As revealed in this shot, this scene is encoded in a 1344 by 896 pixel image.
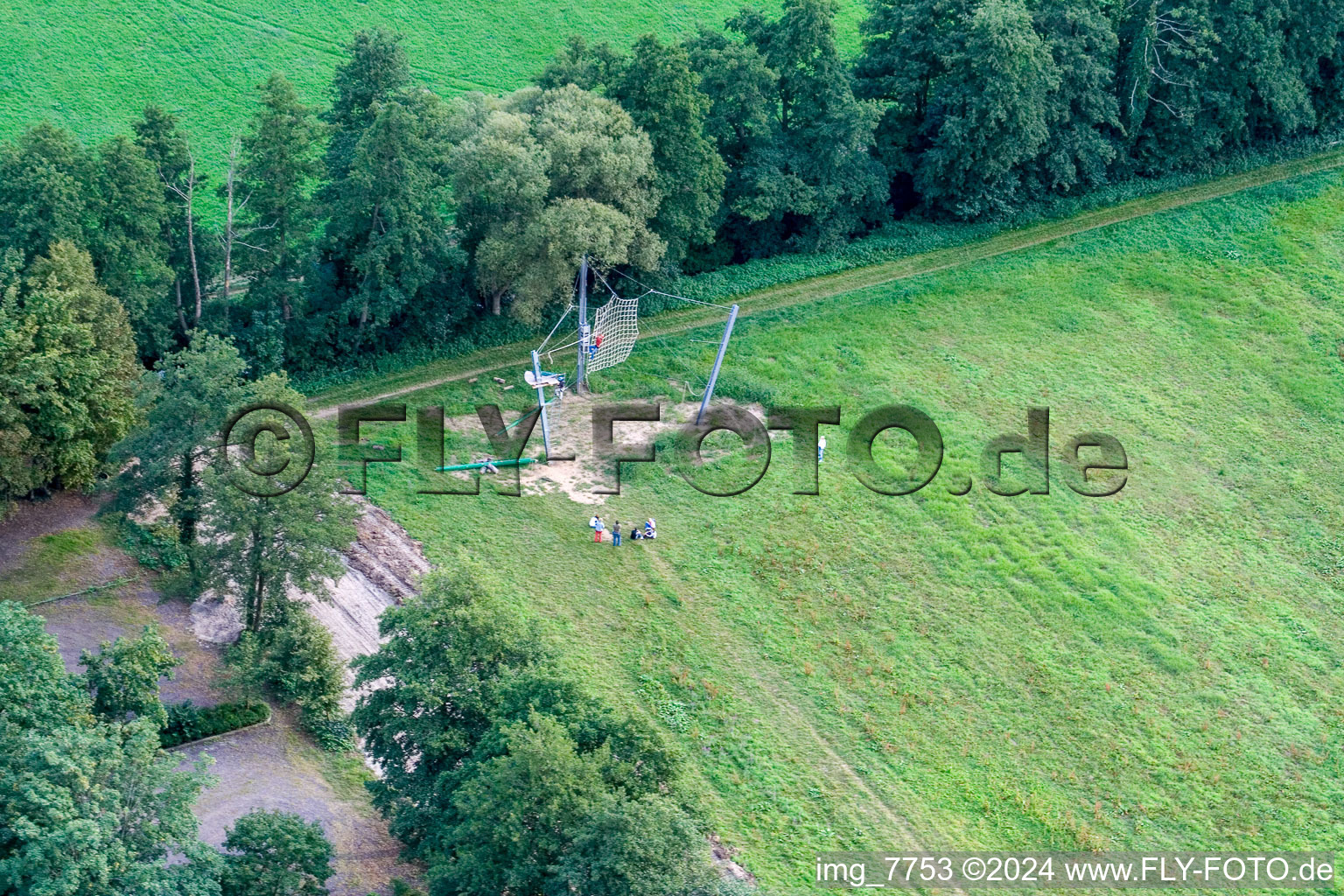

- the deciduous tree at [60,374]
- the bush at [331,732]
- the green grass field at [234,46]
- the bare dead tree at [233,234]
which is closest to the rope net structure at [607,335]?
the bare dead tree at [233,234]

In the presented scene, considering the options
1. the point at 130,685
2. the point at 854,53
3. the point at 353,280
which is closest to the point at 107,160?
the point at 353,280

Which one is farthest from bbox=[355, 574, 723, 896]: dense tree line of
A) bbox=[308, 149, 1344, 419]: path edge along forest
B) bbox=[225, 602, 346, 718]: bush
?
bbox=[308, 149, 1344, 419]: path edge along forest

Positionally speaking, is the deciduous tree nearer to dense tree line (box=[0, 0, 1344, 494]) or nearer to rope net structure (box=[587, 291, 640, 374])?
dense tree line (box=[0, 0, 1344, 494])

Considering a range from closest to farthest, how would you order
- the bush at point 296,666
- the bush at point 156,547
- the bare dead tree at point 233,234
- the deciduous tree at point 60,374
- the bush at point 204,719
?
the bush at point 204,719 → the bush at point 296,666 → the deciduous tree at point 60,374 → the bush at point 156,547 → the bare dead tree at point 233,234

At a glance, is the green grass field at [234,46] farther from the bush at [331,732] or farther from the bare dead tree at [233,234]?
the bush at [331,732]

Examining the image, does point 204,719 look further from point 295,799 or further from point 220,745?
point 295,799
